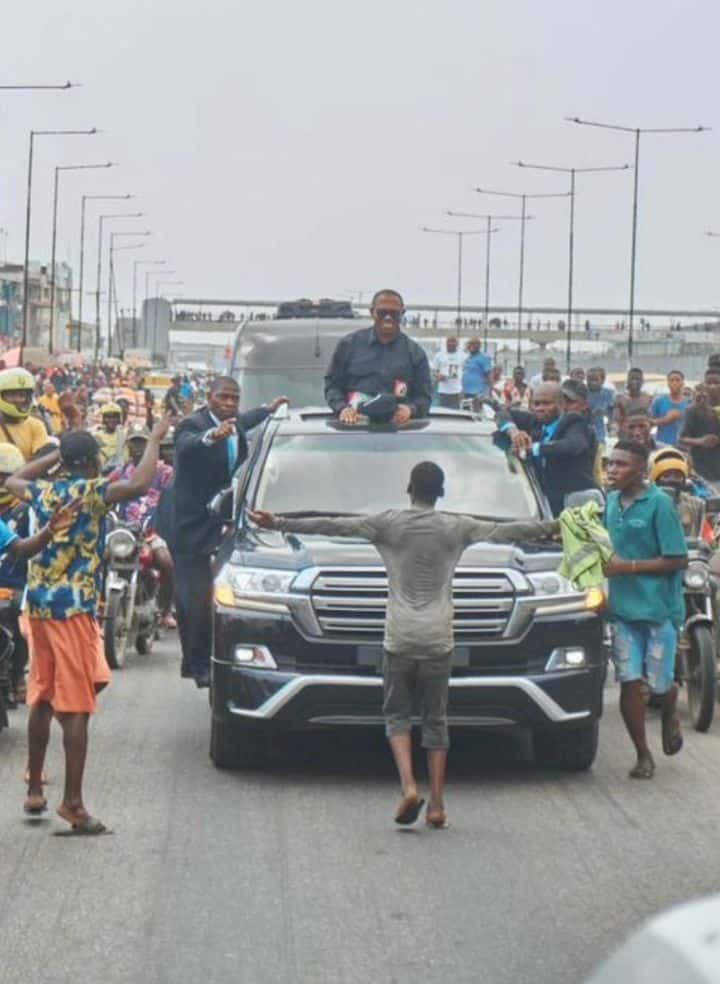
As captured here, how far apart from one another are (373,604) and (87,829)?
6.76 feet

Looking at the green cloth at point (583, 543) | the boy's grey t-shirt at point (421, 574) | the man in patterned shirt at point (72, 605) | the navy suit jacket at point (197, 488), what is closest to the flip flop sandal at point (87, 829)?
the man in patterned shirt at point (72, 605)

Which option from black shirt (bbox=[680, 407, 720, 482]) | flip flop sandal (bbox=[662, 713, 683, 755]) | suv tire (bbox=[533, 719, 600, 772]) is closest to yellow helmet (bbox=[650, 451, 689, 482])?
flip flop sandal (bbox=[662, 713, 683, 755])

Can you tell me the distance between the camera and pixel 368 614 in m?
10.8

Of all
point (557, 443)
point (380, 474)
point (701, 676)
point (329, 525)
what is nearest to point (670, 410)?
point (557, 443)

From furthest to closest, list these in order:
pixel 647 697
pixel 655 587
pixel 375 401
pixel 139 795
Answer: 1. pixel 647 697
2. pixel 375 401
3. pixel 655 587
4. pixel 139 795

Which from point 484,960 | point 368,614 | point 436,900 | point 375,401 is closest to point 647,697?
point 375,401

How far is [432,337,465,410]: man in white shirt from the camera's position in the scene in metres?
36.5

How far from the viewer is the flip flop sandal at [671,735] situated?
1144cm

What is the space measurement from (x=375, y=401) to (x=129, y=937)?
230 inches

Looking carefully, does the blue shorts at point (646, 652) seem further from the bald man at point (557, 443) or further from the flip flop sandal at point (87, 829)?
the bald man at point (557, 443)

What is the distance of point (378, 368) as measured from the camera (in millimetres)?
15594

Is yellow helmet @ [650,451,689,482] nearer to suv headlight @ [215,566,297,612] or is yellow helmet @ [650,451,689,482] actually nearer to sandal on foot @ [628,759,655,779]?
sandal on foot @ [628,759,655,779]

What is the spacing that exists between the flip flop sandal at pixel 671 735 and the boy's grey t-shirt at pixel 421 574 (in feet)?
7.15

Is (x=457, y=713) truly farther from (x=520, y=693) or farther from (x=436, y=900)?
(x=436, y=900)
